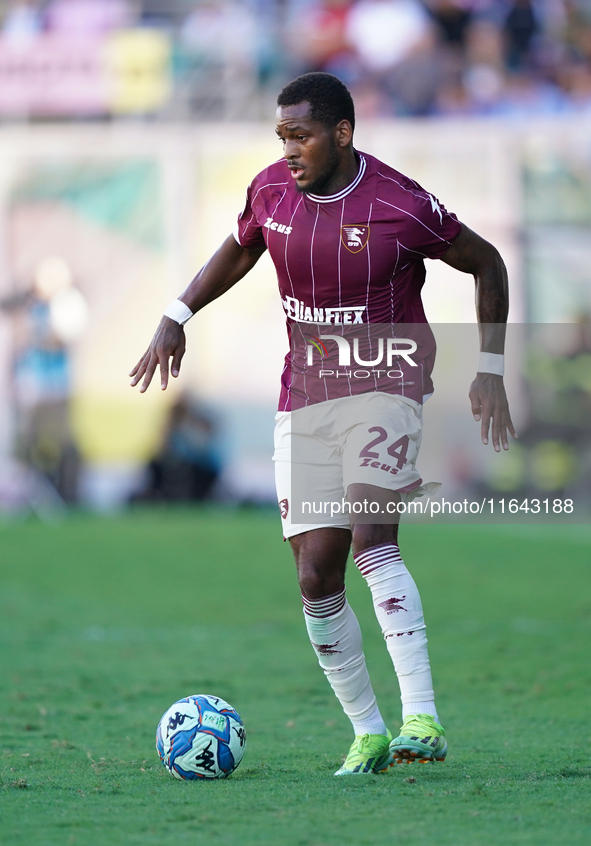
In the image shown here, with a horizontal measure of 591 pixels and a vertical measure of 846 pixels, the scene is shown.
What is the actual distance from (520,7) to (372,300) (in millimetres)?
15985

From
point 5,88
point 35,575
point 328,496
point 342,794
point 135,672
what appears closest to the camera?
point 342,794

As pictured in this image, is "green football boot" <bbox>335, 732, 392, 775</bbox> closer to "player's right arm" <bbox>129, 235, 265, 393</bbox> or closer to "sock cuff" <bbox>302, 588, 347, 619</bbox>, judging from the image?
"sock cuff" <bbox>302, 588, 347, 619</bbox>

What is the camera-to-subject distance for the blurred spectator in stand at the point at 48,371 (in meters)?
17.4

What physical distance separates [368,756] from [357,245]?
171 centimetres

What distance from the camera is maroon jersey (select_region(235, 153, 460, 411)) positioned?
14.1 ft

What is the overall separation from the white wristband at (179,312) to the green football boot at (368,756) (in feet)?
5.39

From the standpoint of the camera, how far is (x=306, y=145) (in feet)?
13.9

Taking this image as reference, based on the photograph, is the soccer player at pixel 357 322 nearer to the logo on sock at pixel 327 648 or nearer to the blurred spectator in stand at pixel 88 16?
the logo on sock at pixel 327 648

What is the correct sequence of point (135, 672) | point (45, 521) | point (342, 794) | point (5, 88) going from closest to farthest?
point (342, 794), point (135, 672), point (45, 521), point (5, 88)

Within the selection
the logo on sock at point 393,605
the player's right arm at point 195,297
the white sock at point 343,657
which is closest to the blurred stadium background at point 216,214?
the player's right arm at point 195,297

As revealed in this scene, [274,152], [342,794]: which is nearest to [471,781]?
[342,794]

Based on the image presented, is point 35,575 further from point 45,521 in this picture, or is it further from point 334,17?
point 334,17

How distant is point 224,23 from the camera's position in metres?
18.2

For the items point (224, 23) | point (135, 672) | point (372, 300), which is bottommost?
point (135, 672)
